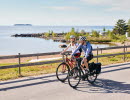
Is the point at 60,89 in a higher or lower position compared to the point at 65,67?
lower

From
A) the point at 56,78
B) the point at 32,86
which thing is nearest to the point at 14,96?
the point at 32,86

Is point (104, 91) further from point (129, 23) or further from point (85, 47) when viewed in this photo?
point (129, 23)

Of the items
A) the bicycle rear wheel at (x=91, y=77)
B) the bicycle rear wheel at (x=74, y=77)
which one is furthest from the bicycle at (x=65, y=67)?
the bicycle rear wheel at (x=91, y=77)

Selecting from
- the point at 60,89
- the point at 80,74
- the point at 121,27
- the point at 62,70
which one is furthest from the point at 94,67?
the point at 121,27

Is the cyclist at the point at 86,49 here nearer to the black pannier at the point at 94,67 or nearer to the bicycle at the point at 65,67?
the black pannier at the point at 94,67

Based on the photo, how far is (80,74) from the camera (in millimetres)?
7758

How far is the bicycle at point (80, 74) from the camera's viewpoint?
7.65 m

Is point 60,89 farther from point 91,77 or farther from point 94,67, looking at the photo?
point 94,67

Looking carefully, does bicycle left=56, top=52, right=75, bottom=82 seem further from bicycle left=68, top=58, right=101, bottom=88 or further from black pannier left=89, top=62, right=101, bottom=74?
black pannier left=89, top=62, right=101, bottom=74

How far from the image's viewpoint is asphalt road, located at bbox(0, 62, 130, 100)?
6.59 m

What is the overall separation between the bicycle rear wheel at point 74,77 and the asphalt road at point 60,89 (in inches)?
7.4

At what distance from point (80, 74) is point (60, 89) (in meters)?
0.96

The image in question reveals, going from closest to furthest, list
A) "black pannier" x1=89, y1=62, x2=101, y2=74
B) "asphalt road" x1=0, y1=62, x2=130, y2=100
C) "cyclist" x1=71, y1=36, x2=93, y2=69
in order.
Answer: "asphalt road" x1=0, y1=62, x2=130, y2=100, "cyclist" x1=71, y1=36, x2=93, y2=69, "black pannier" x1=89, y1=62, x2=101, y2=74

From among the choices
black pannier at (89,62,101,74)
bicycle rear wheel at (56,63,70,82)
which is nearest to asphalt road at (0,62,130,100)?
bicycle rear wheel at (56,63,70,82)
